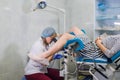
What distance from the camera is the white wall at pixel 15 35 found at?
9.91ft

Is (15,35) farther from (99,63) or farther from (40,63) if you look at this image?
(99,63)

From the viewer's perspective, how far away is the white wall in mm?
3020

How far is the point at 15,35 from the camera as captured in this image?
3.19m

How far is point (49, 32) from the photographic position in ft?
9.48

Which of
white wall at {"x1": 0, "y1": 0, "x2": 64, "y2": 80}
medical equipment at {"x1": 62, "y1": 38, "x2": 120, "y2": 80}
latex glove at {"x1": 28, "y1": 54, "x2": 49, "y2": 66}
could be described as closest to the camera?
medical equipment at {"x1": 62, "y1": 38, "x2": 120, "y2": 80}

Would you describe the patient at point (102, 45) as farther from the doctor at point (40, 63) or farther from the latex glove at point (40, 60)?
the doctor at point (40, 63)

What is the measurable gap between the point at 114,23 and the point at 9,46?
1.78 metres

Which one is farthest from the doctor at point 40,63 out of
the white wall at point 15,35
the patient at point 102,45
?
the white wall at point 15,35

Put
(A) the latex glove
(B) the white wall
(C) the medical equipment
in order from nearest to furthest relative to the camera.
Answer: (C) the medical equipment, (A) the latex glove, (B) the white wall

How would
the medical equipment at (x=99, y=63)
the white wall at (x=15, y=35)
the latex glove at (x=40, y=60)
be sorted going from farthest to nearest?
the white wall at (x=15, y=35), the latex glove at (x=40, y=60), the medical equipment at (x=99, y=63)

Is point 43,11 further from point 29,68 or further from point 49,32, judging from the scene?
point 29,68

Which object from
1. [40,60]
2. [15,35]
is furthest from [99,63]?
[15,35]

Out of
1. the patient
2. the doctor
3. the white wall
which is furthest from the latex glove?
the white wall

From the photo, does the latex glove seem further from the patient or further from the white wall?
the white wall
